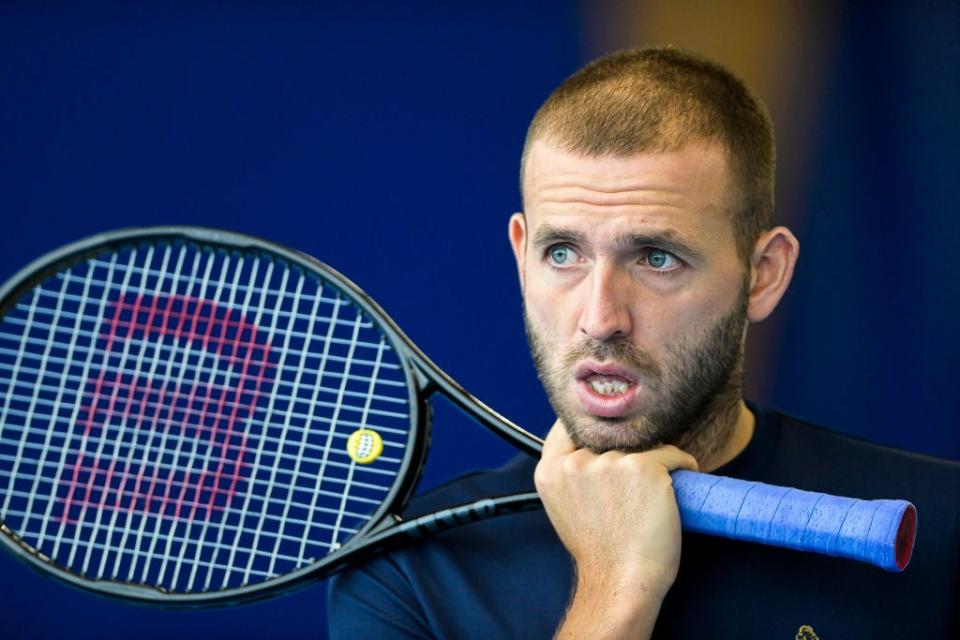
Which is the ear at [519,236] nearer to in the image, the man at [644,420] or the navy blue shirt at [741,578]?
the man at [644,420]

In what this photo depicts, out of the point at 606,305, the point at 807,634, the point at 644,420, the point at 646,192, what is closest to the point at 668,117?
the point at 646,192

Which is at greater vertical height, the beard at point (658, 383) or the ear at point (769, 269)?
the ear at point (769, 269)

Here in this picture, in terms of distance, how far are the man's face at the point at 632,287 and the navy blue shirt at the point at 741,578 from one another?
0.16 m

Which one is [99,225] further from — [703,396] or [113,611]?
[703,396]

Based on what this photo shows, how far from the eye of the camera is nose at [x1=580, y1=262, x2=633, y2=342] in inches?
54.8

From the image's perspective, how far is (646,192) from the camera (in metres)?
Result: 1.42

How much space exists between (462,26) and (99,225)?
2.71 ft

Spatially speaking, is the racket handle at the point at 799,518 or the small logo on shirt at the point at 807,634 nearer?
the racket handle at the point at 799,518

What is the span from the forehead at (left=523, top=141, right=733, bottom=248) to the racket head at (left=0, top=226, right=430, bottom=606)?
28 cm

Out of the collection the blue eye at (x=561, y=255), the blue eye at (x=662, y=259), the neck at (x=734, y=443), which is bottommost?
the neck at (x=734, y=443)

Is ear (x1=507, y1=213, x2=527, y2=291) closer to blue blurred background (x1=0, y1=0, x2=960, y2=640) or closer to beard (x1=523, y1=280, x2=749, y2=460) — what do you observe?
beard (x1=523, y1=280, x2=749, y2=460)

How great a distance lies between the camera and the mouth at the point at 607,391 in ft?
4.70

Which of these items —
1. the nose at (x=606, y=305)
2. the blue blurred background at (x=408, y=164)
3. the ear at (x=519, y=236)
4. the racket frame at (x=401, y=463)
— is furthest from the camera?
the blue blurred background at (x=408, y=164)

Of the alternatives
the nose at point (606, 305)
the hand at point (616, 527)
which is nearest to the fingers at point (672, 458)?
the hand at point (616, 527)
